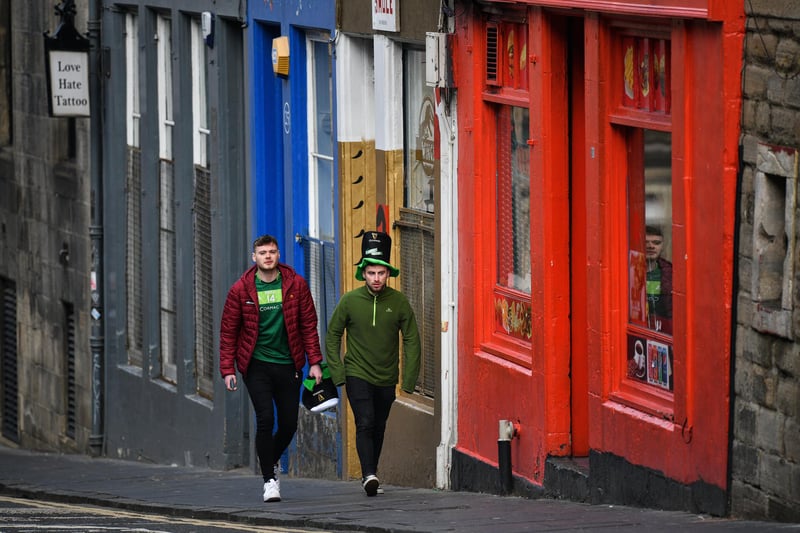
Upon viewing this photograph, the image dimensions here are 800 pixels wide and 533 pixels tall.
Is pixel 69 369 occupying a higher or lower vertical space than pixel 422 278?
lower

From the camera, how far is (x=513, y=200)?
13719 mm

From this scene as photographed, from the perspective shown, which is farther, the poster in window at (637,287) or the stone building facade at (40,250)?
the stone building facade at (40,250)

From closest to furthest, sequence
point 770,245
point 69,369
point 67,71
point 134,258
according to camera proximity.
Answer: point 770,245 → point 67,71 → point 134,258 → point 69,369

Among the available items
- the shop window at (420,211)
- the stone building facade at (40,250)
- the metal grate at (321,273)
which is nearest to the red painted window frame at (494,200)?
the shop window at (420,211)

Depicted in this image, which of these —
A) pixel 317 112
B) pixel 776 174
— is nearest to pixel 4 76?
pixel 317 112

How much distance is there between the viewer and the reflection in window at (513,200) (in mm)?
13492

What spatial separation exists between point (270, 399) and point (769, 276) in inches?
180

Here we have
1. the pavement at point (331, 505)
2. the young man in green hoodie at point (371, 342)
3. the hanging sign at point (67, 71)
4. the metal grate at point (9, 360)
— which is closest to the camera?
the pavement at point (331, 505)

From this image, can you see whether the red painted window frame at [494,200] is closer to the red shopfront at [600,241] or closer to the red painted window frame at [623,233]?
the red shopfront at [600,241]

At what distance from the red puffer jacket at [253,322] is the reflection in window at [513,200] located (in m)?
1.35

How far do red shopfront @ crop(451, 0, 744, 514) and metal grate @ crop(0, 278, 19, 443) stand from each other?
42.1ft

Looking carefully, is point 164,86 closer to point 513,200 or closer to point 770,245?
point 513,200

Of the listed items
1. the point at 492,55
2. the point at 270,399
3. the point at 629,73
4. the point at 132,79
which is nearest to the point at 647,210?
the point at 629,73

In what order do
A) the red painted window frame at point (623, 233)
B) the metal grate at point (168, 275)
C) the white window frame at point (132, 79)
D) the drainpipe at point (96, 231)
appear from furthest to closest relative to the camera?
the drainpipe at point (96, 231), the white window frame at point (132, 79), the metal grate at point (168, 275), the red painted window frame at point (623, 233)
